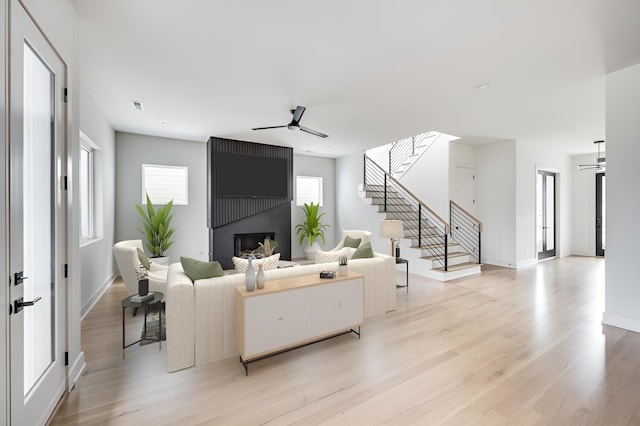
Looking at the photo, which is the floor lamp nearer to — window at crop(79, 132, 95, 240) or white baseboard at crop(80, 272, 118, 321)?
white baseboard at crop(80, 272, 118, 321)

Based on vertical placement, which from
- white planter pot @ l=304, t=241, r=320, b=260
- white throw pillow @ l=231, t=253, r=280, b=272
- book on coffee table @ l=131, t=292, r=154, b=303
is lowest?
white planter pot @ l=304, t=241, r=320, b=260

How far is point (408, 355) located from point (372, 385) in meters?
0.60

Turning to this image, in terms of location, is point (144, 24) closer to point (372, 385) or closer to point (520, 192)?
point (372, 385)

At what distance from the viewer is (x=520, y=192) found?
21.0ft

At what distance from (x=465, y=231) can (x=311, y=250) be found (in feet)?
12.7

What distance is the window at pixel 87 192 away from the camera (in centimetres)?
431

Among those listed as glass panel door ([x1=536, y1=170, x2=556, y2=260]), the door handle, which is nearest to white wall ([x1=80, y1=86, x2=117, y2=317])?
the door handle

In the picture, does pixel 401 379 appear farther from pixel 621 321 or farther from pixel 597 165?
pixel 597 165

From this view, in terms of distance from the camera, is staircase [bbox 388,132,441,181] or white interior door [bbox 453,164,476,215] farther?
staircase [bbox 388,132,441,181]

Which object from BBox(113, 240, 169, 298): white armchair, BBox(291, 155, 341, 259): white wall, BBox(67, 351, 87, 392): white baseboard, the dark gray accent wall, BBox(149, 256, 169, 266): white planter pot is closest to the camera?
BBox(67, 351, 87, 392): white baseboard

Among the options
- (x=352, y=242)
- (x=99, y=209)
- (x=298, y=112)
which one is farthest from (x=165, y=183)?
(x=352, y=242)

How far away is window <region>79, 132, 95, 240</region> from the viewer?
14.2 feet

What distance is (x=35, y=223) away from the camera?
1.81 meters

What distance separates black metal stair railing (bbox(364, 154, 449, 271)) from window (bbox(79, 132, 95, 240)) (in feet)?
18.4
